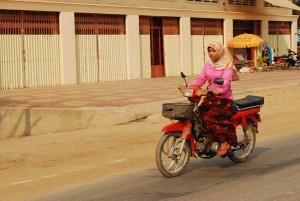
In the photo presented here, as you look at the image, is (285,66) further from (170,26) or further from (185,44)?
(170,26)

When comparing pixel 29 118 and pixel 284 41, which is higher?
pixel 284 41

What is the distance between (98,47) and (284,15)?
1892 centimetres

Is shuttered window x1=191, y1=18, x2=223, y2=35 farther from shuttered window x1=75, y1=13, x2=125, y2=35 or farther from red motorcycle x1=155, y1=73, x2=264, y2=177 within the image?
red motorcycle x1=155, y1=73, x2=264, y2=177

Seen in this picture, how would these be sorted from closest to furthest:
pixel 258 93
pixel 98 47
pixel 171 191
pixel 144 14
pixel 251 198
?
pixel 251 198 < pixel 171 191 < pixel 258 93 < pixel 98 47 < pixel 144 14

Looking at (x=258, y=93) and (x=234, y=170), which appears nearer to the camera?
(x=234, y=170)

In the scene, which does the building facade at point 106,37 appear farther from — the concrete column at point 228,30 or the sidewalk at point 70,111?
the sidewalk at point 70,111

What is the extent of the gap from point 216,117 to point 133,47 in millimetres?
19702

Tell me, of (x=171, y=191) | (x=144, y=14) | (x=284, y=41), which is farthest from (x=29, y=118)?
(x=284, y=41)

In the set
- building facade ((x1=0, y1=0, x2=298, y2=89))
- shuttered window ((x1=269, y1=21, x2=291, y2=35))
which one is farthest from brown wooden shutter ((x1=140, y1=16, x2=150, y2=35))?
shuttered window ((x1=269, y1=21, x2=291, y2=35))

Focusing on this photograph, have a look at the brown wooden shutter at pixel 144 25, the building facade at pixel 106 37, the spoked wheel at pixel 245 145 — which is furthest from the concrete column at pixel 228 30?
the spoked wheel at pixel 245 145

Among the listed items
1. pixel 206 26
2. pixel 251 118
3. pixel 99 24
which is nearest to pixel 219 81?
pixel 251 118

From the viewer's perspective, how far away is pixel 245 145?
846 cm

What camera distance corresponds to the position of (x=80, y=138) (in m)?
11.8

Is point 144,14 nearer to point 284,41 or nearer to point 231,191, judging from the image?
point 284,41
